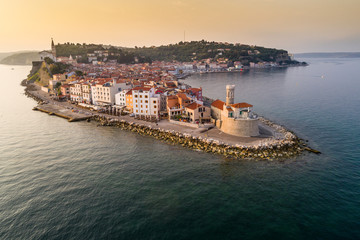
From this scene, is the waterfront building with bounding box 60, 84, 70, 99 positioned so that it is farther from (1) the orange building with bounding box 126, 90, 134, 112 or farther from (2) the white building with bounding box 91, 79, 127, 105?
(1) the orange building with bounding box 126, 90, 134, 112

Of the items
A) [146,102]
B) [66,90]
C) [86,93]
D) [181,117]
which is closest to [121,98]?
[146,102]

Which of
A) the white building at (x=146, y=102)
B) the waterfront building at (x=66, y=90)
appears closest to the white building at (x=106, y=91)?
the white building at (x=146, y=102)

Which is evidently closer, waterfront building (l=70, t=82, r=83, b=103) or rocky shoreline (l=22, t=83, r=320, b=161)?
rocky shoreline (l=22, t=83, r=320, b=161)

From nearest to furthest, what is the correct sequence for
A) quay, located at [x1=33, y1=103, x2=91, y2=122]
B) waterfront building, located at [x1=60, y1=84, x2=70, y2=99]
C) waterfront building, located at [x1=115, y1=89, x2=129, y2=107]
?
quay, located at [x1=33, y1=103, x2=91, y2=122], waterfront building, located at [x1=115, y1=89, x2=129, y2=107], waterfront building, located at [x1=60, y1=84, x2=70, y2=99]

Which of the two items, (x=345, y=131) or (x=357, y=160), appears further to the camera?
(x=345, y=131)

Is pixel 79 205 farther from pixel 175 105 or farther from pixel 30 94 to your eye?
pixel 30 94

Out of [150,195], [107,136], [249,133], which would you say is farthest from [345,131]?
[107,136]

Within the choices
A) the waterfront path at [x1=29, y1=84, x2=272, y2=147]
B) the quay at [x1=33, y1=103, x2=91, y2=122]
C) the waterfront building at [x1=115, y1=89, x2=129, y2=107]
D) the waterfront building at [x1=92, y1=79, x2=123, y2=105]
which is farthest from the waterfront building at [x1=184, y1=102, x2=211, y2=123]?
the quay at [x1=33, y1=103, x2=91, y2=122]

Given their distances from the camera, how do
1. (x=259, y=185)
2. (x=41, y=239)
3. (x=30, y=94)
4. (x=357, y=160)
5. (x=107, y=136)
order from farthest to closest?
(x=30, y=94) → (x=107, y=136) → (x=357, y=160) → (x=259, y=185) → (x=41, y=239)

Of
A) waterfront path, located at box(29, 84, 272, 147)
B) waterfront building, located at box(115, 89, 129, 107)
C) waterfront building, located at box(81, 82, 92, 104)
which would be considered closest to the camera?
waterfront path, located at box(29, 84, 272, 147)
